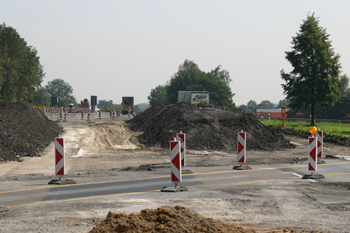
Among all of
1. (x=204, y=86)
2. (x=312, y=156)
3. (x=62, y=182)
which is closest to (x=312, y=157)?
(x=312, y=156)

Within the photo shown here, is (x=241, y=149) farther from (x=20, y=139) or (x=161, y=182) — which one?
(x=20, y=139)

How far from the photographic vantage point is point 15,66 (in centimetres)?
7206

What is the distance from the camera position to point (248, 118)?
27.7 meters

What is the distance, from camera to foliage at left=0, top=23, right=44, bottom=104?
71000 millimetres

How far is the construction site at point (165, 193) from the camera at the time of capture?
7.21 m

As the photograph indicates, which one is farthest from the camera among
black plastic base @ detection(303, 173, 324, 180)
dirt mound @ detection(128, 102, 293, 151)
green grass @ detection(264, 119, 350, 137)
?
green grass @ detection(264, 119, 350, 137)

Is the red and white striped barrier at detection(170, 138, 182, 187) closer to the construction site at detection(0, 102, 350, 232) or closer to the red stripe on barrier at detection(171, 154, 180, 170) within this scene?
the red stripe on barrier at detection(171, 154, 180, 170)

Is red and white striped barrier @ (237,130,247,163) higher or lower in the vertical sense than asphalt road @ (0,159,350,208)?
higher

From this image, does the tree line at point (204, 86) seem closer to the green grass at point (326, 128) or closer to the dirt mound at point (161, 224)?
the green grass at point (326, 128)

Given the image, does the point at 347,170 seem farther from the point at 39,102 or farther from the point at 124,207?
the point at 39,102

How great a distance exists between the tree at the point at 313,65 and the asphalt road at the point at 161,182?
29658mm

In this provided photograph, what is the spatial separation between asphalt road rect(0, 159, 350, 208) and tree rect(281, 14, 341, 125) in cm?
2966

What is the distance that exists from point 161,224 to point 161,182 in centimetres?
611

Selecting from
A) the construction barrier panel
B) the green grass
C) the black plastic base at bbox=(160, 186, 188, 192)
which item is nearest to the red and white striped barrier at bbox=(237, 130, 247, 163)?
the black plastic base at bbox=(160, 186, 188, 192)
